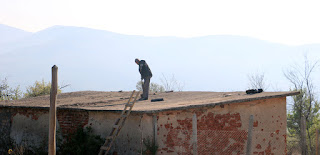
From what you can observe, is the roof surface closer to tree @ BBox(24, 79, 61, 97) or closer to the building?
the building

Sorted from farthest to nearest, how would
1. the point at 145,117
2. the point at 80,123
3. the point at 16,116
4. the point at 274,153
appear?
1. the point at 16,116
2. the point at 274,153
3. the point at 80,123
4. the point at 145,117

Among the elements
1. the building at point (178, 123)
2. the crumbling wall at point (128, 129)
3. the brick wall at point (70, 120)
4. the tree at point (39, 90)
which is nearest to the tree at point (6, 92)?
the tree at point (39, 90)

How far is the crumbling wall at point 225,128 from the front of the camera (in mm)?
11750

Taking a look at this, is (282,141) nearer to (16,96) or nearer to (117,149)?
(117,149)

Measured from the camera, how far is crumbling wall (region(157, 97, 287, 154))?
11750 millimetres

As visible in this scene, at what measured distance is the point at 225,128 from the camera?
42.6 ft

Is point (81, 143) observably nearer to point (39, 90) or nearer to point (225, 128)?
point (225, 128)

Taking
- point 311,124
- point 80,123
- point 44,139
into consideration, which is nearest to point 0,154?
point 44,139

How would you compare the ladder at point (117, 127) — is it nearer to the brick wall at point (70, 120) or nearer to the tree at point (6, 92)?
the brick wall at point (70, 120)

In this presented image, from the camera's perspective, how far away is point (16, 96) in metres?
32.2

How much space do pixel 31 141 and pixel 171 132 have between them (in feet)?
20.0

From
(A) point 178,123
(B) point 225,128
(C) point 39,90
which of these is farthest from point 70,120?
(C) point 39,90

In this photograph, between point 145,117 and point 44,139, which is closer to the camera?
point 145,117

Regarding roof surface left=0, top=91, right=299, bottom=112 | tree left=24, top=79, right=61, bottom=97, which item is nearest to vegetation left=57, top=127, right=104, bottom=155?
roof surface left=0, top=91, right=299, bottom=112
